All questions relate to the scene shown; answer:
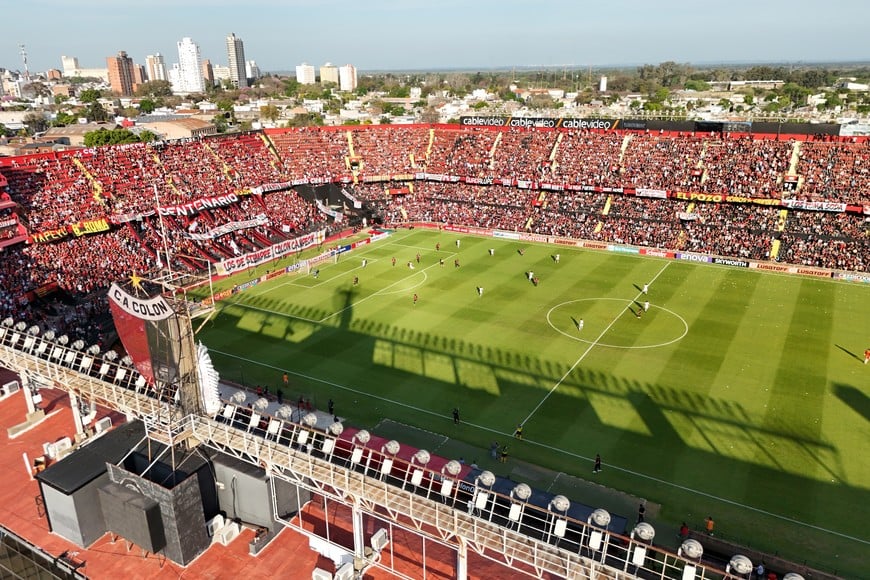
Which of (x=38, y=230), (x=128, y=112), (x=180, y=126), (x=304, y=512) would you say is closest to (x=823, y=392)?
(x=304, y=512)

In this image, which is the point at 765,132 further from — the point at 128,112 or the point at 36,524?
the point at 128,112

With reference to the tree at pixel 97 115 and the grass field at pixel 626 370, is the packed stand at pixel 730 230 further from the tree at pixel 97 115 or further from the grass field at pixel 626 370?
the tree at pixel 97 115

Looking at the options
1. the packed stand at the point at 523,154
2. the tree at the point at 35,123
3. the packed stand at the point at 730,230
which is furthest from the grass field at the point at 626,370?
the tree at the point at 35,123

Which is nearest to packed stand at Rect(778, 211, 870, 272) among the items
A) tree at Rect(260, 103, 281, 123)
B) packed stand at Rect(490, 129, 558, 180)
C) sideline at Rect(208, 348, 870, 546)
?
packed stand at Rect(490, 129, 558, 180)

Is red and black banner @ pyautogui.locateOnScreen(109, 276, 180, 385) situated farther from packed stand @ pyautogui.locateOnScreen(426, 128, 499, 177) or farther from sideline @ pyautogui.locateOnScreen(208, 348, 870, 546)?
packed stand @ pyautogui.locateOnScreen(426, 128, 499, 177)

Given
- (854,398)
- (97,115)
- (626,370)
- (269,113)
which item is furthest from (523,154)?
(97,115)

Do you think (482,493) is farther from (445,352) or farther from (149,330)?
(445,352)
